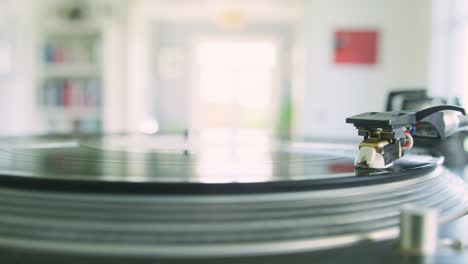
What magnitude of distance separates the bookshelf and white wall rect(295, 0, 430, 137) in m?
1.96

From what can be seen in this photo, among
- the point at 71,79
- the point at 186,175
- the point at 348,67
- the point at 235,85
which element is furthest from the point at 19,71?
the point at 235,85

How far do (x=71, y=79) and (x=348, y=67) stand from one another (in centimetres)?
254

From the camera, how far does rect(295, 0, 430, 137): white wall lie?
3.43m

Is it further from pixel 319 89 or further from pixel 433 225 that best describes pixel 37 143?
pixel 319 89

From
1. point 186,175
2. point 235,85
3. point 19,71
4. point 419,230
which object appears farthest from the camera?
point 235,85

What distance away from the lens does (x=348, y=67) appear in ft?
11.4

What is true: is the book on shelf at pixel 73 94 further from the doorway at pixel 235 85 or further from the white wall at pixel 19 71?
the doorway at pixel 235 85

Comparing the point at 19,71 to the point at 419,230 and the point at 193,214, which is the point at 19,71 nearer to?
the point at 193,214

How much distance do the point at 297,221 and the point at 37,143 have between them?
1024 millimetres

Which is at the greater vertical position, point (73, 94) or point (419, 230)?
point (73, 94)

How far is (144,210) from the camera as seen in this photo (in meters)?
0.49

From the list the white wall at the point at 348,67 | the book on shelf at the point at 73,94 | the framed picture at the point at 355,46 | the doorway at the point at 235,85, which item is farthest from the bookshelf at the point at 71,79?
the doorway at the point at 235,85

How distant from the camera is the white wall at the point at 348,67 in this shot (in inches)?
135

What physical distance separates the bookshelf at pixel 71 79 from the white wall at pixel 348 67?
1962 millimetres
